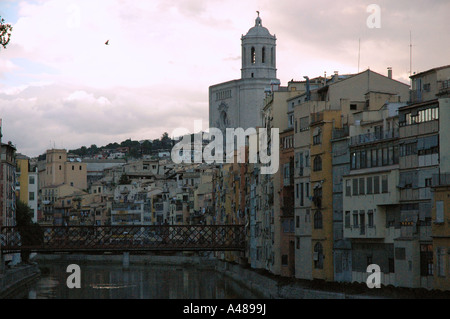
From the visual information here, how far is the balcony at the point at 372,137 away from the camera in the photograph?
180ft

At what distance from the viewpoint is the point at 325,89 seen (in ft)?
Answer: 223

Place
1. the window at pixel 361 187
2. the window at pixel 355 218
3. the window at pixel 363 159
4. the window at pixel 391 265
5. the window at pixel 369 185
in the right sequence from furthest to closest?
the window at pixel 355 218 < the window at pixel 363 159 < the window at pixel 361 187 < the window at pixel 369 185 < the window at pixel 391 265

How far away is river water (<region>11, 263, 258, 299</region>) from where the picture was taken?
3172 inches

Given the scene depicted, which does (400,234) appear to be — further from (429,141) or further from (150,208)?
(150,208)

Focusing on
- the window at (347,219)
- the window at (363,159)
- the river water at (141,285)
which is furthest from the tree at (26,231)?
the window at (363,159)

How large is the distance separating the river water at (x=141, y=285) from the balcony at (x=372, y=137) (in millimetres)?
17579

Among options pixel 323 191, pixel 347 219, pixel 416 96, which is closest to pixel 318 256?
pixel 323 191

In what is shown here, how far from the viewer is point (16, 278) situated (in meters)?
88.8

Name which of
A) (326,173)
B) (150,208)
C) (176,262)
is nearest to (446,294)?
(326,173)

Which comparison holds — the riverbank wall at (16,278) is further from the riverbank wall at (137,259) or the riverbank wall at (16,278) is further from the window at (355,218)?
the window at (355,218)

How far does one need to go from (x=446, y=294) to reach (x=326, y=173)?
1751cm


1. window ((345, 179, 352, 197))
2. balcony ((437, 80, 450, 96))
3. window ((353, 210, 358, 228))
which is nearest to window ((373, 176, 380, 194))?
window ((353, 210, 358, 228))

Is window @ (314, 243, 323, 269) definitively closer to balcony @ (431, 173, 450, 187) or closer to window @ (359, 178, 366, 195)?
window @ (359, 178, 366, 195)

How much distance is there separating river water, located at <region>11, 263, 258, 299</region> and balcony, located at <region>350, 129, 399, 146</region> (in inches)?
692
